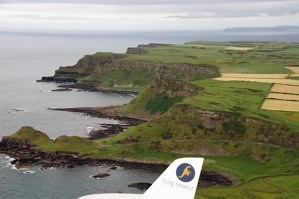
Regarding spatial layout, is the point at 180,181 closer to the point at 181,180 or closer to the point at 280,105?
the point at 181,180

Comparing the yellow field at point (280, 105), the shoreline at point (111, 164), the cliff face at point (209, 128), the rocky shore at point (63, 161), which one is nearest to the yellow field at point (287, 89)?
the yellow field at point (280, 105)

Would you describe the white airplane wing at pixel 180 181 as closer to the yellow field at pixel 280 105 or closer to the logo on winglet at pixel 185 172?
the logo on winglet at pixel 185 172

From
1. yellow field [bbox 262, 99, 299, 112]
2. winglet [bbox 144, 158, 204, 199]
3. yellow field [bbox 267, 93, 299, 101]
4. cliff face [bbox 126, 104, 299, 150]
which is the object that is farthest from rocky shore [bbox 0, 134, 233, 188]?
winglet [bbox 144, 158, 204, 199]

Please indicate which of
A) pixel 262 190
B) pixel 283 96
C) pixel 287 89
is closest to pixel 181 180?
pixel 262 190

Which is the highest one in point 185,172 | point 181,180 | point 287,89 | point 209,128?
point 185,172

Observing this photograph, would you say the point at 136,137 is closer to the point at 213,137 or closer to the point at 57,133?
the point at 213,137

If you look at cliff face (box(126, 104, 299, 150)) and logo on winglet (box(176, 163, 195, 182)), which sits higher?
logo on winglet (box(176, 163, 195, 182))

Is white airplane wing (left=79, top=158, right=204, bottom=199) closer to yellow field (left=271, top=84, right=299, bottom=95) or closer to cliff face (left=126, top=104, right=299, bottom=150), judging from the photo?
cliff face (left=126, top=104, right=299, bottom=150)
